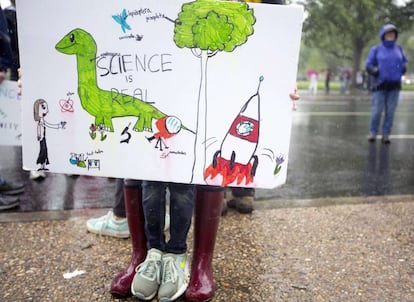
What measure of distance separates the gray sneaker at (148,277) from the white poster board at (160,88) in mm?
452

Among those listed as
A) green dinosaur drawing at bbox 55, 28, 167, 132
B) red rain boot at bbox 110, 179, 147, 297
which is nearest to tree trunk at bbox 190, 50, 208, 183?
green dinosaur drawing at bbox 55, 28, 167, 132

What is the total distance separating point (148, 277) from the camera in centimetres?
216

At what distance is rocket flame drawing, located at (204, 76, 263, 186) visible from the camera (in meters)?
1.99

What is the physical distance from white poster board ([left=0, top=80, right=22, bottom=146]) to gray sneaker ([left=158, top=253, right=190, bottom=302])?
200 centimetres

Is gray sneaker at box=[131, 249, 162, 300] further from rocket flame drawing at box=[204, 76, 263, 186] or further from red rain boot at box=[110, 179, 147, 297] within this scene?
Result: rocket flame drawing at box=[204, 76, 263, 186]

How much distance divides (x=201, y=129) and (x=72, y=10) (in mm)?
770

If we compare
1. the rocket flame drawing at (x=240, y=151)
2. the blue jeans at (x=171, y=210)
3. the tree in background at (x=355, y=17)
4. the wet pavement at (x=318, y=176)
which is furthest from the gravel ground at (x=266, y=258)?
the tree in background at (x=355, y=17)

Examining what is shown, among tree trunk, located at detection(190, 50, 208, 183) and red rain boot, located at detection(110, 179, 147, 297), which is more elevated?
tree trunk, located at detection(190, 50, 208, 183)

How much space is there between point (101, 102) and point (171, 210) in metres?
0.65

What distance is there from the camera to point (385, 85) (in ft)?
22.6

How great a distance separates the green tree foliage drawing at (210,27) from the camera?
6.23ft

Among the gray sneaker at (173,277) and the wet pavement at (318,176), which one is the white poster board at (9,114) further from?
the gray sneaker at (173,277)

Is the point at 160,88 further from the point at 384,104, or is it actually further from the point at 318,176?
the point at 384,104

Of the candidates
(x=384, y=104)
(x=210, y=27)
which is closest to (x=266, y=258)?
(x=210, y=27)
